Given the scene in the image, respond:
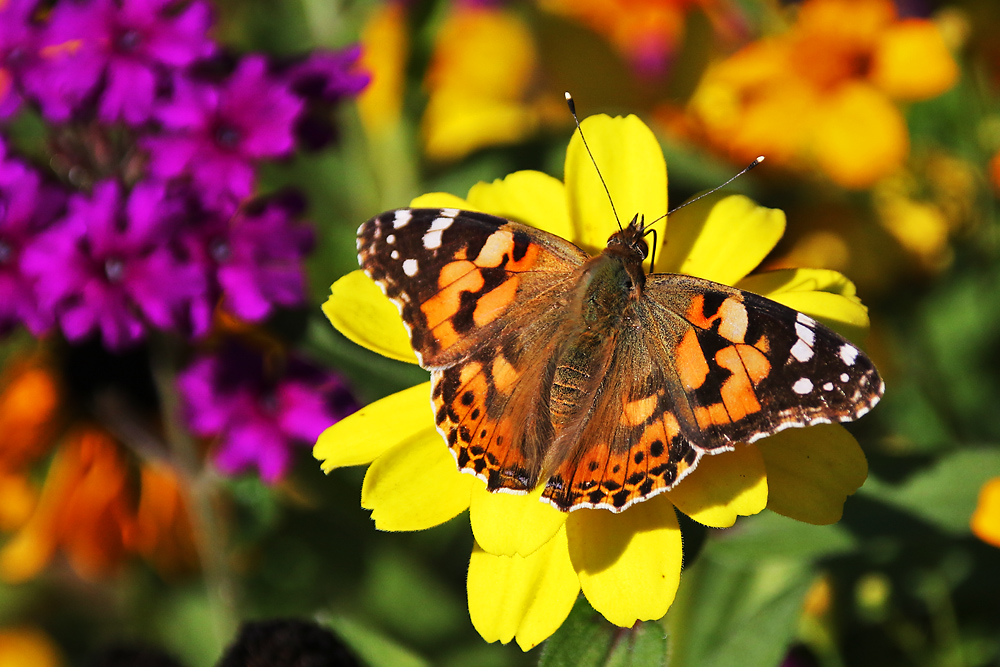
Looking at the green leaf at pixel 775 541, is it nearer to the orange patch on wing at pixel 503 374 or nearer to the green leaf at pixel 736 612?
the green leaf at pixel 736 612

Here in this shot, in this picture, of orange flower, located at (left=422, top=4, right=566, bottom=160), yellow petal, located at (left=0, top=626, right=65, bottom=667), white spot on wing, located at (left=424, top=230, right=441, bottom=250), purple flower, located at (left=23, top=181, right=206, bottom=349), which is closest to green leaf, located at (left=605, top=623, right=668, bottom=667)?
white spot on wing, located at (left=424, top=230, right=441, bottom=250)

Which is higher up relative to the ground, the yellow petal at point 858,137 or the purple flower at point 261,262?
the purple flower at point 261,262

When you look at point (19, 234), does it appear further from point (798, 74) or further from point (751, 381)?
point (798, 74)

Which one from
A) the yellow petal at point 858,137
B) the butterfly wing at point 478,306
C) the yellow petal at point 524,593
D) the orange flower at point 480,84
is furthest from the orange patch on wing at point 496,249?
the orange flower at point 480,84

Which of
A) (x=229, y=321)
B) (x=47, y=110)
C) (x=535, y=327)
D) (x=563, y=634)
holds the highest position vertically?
(x=47, y=110)

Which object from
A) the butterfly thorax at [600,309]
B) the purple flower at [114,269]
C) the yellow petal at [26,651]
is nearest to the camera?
the butterfly thorax at [600,309]

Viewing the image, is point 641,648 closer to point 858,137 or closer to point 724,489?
point 724,489

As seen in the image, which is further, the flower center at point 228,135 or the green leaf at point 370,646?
the flower center at point 228,135

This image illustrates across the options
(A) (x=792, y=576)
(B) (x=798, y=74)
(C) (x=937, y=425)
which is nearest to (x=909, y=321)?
(C) (x=937, y=425)

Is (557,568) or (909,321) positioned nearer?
(557,568)
